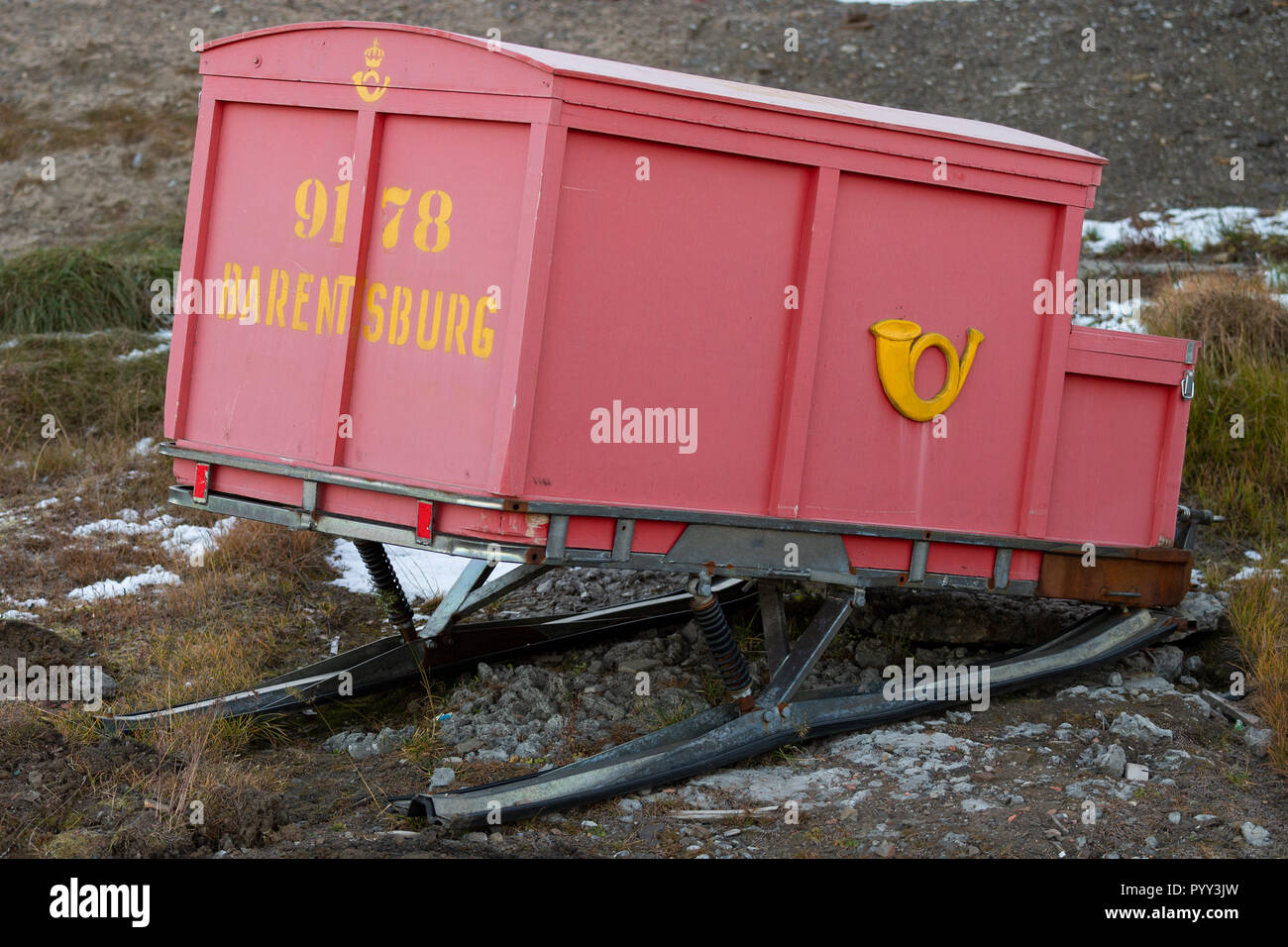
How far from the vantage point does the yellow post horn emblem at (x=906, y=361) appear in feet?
14.8

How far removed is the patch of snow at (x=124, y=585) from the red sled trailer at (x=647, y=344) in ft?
6.43

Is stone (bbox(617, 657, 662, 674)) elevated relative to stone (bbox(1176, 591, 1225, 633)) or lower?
lower

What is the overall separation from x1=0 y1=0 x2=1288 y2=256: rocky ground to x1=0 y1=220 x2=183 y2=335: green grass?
319 centimetres

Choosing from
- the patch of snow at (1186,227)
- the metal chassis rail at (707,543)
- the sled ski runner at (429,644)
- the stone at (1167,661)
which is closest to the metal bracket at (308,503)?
the metal chassis rail at (707,543)

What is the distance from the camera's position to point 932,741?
15.6ft

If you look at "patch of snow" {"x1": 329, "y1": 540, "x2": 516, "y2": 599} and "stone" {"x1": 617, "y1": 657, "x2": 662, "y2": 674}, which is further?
"patch of snow" {"x1": 329, "y1": 540, "x2": 516, "y2": 599}

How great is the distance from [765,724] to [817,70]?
39.0ft

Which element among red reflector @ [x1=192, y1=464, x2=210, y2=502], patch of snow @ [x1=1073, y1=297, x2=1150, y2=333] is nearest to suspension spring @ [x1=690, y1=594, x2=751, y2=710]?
red reflector @ [x1=192, y1=464, x2=210, y2=502]

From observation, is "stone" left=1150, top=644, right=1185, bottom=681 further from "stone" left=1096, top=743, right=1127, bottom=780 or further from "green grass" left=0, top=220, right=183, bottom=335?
"green grass" left=0, top=220, right=183, bottom=335

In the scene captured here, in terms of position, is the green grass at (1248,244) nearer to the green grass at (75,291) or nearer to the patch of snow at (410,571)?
the patch of snow at (410,571)

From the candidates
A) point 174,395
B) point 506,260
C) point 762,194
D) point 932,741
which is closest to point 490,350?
point 506,260

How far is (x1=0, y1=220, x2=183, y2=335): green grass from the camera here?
9805mm

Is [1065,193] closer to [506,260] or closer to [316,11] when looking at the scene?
[506,260]

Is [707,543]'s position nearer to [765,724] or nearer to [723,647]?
[723,647]
